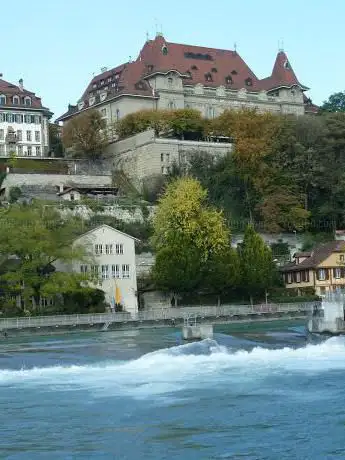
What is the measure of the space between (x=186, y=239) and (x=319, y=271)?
12595 mm

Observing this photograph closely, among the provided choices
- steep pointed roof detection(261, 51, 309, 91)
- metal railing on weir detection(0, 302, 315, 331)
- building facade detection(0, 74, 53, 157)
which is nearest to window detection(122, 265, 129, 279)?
metal railing on weir detection(0, 302, 315, 331)

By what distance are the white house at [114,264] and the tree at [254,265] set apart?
25.6 ft

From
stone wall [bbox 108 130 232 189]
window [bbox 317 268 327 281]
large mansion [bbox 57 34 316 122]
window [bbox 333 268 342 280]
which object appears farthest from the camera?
large mansion [bbox 57 34 316 122]

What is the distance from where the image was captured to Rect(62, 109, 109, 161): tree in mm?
90688

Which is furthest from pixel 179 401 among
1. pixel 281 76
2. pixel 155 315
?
pixel 281 76

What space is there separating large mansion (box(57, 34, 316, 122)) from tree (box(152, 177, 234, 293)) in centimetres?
2230

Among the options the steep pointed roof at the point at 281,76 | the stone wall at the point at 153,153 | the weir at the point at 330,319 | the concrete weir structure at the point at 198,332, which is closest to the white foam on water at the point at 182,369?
the concrete weir structure at the point at 198,332

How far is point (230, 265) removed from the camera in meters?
70.7

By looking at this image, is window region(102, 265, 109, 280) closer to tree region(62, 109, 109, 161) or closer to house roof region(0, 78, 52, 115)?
tree region(62, 109, 109, 161)

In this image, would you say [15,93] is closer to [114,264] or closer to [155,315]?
[114,264]

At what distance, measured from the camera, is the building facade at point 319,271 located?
77.8 metres

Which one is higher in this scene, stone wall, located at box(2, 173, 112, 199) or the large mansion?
the large mansion

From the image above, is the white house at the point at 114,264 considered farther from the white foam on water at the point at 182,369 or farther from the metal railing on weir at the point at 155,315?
the white foam on water at the point at 182,369

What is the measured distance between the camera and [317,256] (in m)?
78.7
